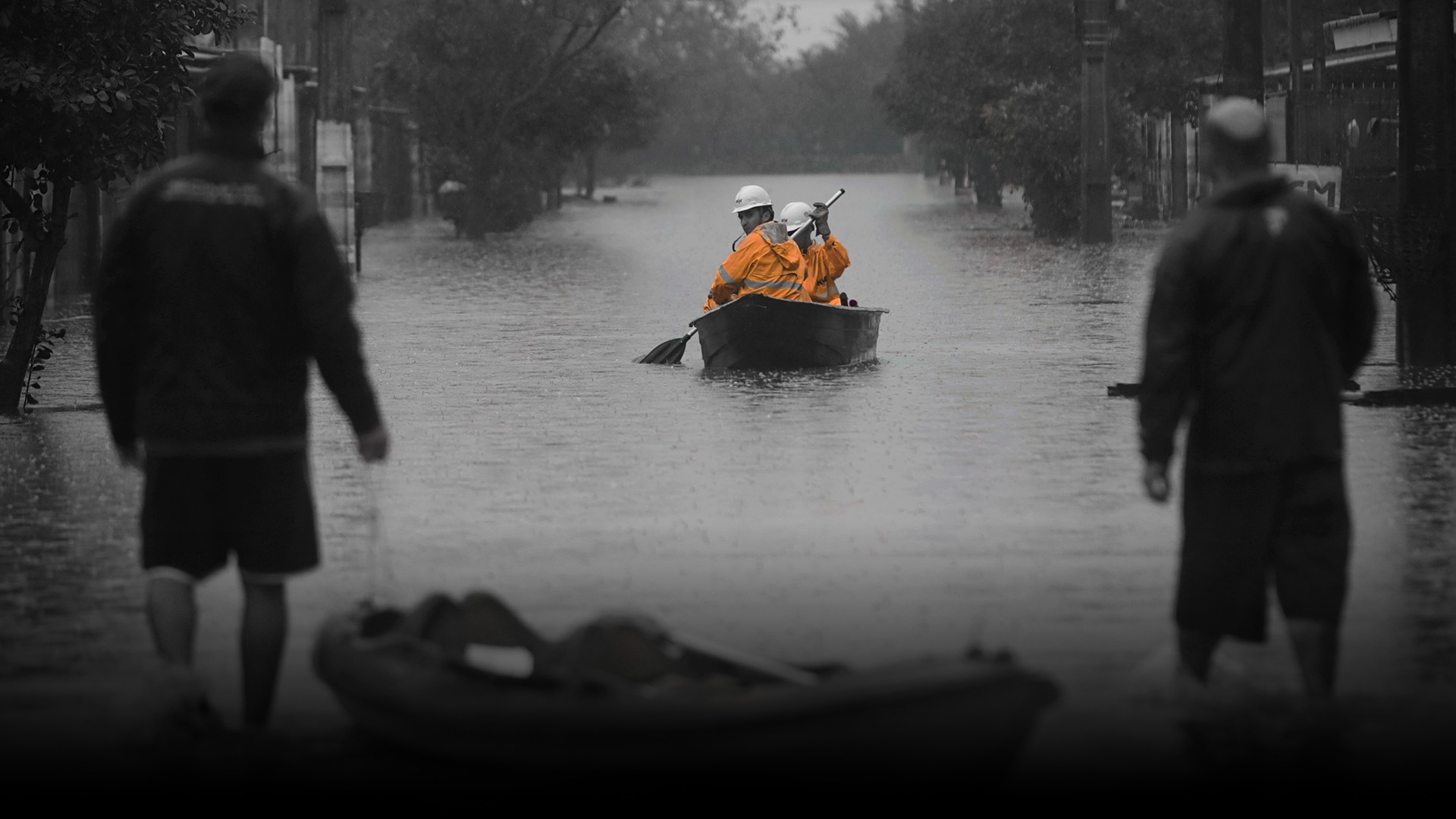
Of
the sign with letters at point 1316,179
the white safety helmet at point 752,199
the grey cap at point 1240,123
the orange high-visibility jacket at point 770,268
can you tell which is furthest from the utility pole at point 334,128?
the grey cap at point 1240,123

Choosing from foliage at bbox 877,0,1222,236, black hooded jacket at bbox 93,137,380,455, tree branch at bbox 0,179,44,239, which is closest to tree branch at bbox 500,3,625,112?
foliage at bbox 877,0,1222,236

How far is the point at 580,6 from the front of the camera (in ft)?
159

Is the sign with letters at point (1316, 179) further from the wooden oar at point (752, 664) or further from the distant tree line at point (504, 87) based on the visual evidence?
the distant tree line at point (504, 87)

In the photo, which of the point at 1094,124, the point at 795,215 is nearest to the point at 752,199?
the point at 795,215

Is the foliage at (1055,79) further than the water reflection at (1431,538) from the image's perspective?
Yes

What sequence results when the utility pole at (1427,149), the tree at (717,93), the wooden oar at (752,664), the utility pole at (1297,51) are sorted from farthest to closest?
the tree at (717,93)
the utility pole at (1297,51)
the utility pole at (1427,149)
the wooden oar at (752,664)

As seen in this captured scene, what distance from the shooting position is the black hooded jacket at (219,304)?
20.4ft

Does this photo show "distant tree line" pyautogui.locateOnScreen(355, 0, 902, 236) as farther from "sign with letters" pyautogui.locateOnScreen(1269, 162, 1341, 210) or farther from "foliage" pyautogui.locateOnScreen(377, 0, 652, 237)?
"sign with letters" pyautogui.locateOnScreen(1269, 162, 1341, 210)

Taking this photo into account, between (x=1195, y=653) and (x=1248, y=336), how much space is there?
0.93 metres

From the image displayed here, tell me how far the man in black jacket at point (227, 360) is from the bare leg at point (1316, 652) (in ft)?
8.65

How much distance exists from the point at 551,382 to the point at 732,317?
1.57m

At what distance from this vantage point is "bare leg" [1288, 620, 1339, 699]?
6.39 m

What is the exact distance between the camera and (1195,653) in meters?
6.60

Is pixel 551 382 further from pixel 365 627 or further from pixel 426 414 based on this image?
pixel 365 627
